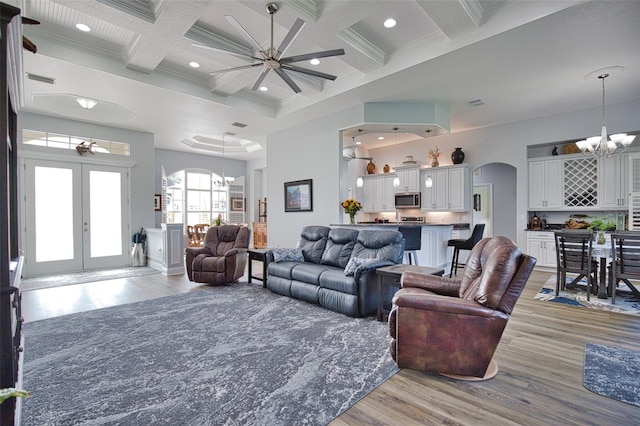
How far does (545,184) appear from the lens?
668 cm

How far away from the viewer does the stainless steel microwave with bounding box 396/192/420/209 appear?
311 inches

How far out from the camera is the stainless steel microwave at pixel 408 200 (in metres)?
7.90

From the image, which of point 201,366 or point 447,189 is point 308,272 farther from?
point 447,189

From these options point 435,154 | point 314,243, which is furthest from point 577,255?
point 435,154

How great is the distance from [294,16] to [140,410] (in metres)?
3.87

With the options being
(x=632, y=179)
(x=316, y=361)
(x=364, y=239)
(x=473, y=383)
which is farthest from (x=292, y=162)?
(x=632, y=179)

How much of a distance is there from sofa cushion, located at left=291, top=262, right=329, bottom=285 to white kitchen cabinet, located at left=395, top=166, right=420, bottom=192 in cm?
459

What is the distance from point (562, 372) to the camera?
2.39m

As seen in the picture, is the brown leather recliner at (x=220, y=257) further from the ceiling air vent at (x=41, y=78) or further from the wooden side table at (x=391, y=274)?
the ceiling air vent at (x=41, y=78)

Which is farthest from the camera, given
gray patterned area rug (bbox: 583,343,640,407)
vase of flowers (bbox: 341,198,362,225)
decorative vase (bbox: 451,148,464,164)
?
decorative vase (bbox: 451,148,464,164)

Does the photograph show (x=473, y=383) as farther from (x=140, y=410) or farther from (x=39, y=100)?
(x=39, y=100)

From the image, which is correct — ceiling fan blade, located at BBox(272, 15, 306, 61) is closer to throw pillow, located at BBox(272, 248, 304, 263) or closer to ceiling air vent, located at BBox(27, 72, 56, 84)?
throw pillow, located at BBox(272, 248, 304, 263)

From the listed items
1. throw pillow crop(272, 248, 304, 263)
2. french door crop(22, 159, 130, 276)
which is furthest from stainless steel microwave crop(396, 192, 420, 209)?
french door crop(22, 159, 130, 276)

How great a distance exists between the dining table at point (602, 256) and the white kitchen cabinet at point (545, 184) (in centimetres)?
247
